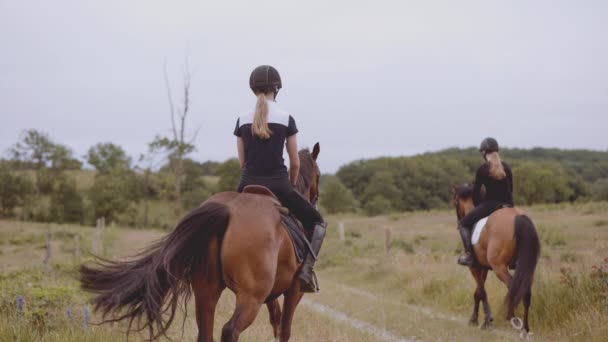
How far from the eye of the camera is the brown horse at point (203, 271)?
4184 mm

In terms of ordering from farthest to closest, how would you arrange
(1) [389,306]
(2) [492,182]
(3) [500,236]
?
(1) [389,306], (2) [492,182], (3) [500,236]

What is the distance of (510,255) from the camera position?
8406mm

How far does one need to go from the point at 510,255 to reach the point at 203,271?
5.81 metres

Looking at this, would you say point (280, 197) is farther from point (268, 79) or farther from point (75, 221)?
point (75, 221)

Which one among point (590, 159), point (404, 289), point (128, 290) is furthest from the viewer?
point (590, 159)

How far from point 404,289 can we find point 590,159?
338ft

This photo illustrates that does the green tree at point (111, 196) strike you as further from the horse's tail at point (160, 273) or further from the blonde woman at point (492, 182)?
the horse's tail at point (160, 273)

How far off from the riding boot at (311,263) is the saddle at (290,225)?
0.08 m

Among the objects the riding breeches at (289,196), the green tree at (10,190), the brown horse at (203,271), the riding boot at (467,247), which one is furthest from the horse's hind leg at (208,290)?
the green tree at (10,190)

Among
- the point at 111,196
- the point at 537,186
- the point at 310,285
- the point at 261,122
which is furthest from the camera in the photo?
the point at 537,186

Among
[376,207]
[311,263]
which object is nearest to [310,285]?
[311,263]

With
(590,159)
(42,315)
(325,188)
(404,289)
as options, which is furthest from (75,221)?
(590,159)

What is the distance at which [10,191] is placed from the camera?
5962 centimetres

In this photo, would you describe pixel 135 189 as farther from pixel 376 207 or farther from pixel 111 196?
pixel 376 207
